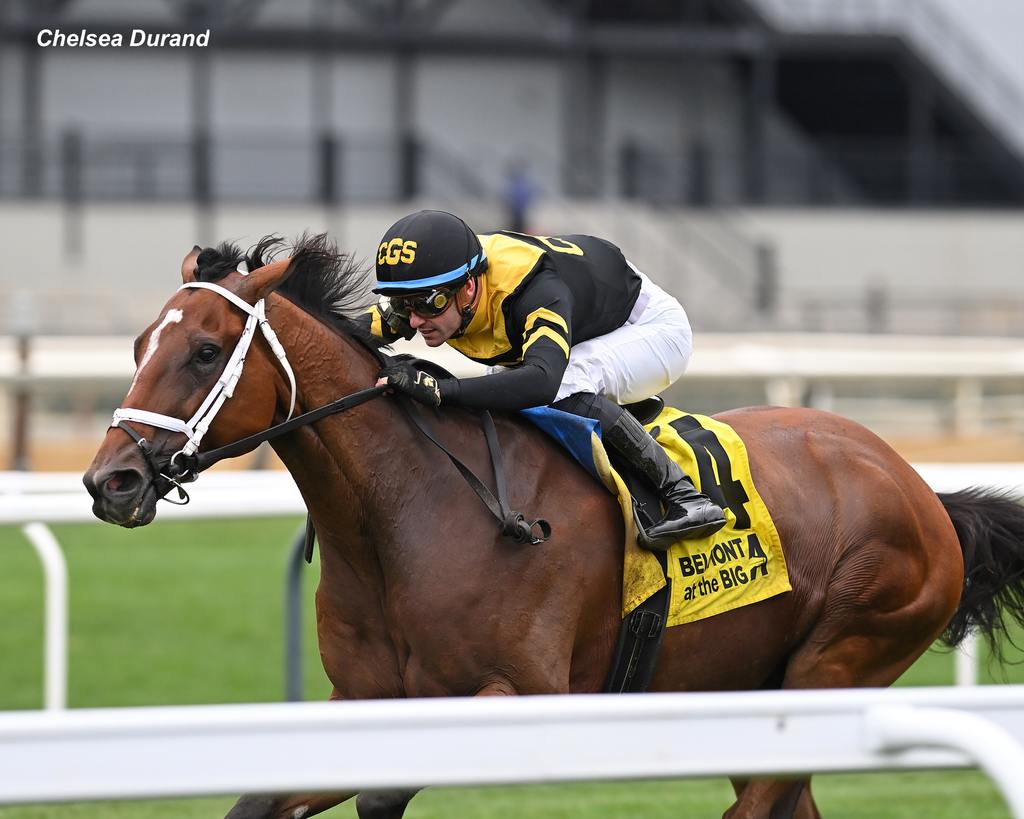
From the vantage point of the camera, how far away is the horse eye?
3.03 metres

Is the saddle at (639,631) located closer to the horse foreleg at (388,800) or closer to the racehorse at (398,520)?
the racehorse at (398,520)

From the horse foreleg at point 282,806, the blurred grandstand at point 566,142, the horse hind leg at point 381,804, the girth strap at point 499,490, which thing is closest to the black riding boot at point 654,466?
the girth strap at point 499,490

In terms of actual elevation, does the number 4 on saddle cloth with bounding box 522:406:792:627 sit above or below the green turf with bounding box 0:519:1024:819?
above

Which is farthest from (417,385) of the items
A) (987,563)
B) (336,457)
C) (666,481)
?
(987,563)

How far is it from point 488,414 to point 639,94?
69.4ft

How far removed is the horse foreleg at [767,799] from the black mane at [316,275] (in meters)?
1.25

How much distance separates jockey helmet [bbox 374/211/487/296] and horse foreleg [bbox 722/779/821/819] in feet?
4.10

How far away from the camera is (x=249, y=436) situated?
3.11m

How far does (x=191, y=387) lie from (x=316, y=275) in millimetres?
418

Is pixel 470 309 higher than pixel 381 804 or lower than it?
higher

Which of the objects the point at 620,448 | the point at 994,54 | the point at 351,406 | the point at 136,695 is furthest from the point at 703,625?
the point at 994,54

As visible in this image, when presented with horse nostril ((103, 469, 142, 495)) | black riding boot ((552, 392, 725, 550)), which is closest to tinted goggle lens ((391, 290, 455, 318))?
black riding boot ((552, 392, 725, 550))

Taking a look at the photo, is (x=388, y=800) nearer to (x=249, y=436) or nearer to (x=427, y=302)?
(x=249, y=436)

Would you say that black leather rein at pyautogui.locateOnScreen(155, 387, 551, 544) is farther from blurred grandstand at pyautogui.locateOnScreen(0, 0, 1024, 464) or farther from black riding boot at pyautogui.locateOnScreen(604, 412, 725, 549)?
blurred grandstand at pyautogui.locateOnScreen(0, 0, 1024, 464)
